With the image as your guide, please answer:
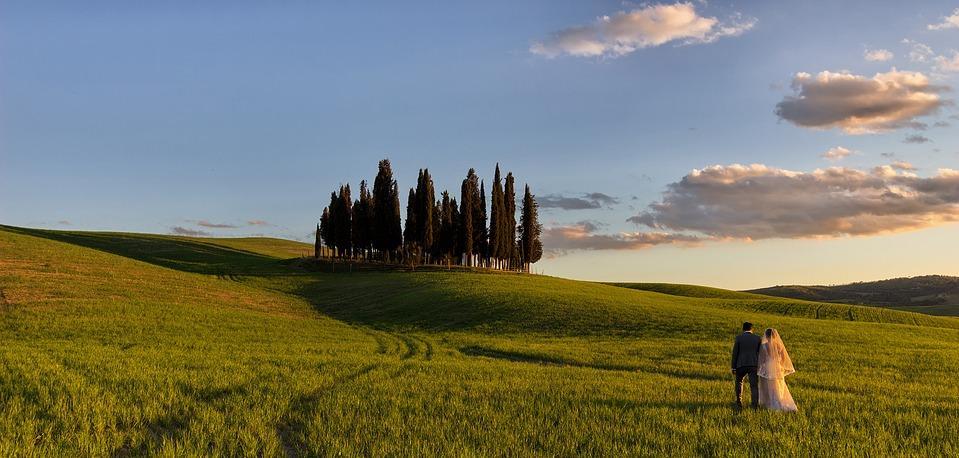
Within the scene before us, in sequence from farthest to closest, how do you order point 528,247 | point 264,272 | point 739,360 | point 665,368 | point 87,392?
point 528,247, point 264,272, point 665,368, point 739,360, point 87,392

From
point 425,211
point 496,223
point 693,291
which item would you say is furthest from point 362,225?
point 693,291

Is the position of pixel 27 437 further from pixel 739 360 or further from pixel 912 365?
pixel 912 365

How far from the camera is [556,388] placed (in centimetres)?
1742

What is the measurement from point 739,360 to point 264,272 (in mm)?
78409

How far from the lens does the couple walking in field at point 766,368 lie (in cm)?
1503

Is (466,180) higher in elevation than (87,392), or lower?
higher

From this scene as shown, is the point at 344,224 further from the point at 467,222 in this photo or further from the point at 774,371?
the point at 774,371

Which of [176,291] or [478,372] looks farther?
[176,291]

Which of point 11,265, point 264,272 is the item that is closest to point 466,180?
point 264,272

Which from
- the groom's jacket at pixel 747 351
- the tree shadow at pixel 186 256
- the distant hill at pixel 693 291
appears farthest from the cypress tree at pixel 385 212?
the groom's jacket at pixel 747 351

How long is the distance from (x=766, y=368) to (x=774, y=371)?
20cm

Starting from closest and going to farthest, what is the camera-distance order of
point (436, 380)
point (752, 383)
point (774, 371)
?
point (774, 371)
point (752, 383)
point (436, 380)

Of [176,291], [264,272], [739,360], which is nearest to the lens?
[739,360]

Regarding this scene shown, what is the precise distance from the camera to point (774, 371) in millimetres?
15016
